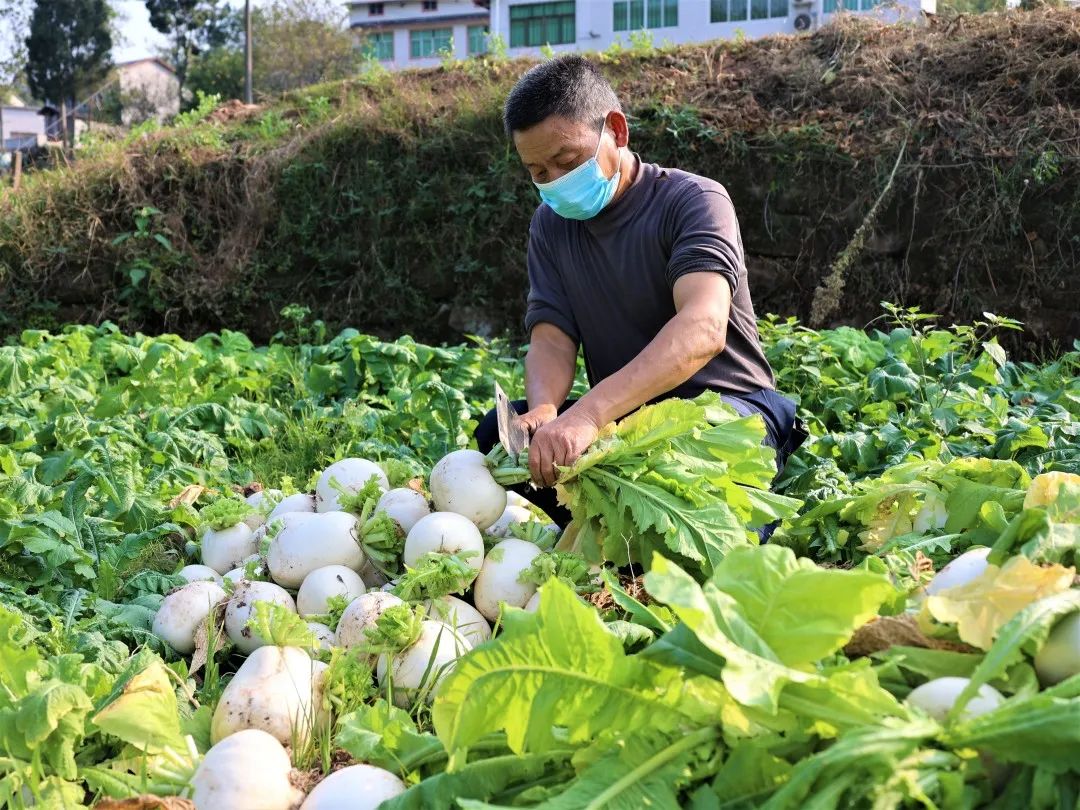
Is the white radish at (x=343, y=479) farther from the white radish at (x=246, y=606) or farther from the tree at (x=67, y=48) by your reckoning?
the tree at (x=67, y=48)

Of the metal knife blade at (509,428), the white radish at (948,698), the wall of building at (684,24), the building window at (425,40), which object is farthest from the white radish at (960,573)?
the building window at (425,40)

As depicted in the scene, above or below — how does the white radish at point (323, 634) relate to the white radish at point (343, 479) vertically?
below

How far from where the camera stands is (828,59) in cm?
1095

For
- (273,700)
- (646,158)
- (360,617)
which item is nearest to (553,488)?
(360,617)

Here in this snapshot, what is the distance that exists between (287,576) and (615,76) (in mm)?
9910

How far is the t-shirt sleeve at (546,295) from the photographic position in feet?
13.3

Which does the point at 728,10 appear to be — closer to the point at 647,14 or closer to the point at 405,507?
the point at 647,14

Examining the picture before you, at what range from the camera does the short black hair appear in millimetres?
3455


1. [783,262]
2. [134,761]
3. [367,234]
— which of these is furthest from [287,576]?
[367,234]

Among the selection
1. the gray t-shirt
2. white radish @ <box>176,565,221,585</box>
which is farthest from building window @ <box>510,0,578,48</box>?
white radish @ <box>176,565,221,585</box>

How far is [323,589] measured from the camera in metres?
2.96

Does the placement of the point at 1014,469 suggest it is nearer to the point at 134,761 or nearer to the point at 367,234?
the point at 134,761

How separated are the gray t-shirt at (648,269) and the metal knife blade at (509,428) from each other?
2.39 feet

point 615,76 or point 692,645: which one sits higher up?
point 615,76
